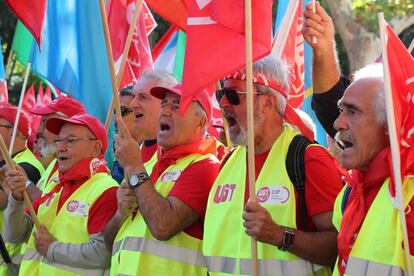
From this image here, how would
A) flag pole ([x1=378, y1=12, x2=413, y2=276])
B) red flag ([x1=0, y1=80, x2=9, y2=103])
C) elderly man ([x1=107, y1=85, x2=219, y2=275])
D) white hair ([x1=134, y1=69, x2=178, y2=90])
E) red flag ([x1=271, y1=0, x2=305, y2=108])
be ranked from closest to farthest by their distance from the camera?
flag pole ([x1=378, y1=12, x2=413, y2=276]) → elderly man ([x1=107, y1=85, x2=219, y2=275]) → white hair ([x1=134, y1=69, x2=178, y2=90]) → red flag ([x1=271, y1=0, x2=305, y2=108]) → red flag ([x1=0, y1=80, x2=9, y2=103])

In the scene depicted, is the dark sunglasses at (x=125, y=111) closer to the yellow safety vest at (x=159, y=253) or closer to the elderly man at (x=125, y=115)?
the elderly man at (x=125, y=115)

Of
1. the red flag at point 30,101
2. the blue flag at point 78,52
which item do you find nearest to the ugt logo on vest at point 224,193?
the blue flag at point 78,52

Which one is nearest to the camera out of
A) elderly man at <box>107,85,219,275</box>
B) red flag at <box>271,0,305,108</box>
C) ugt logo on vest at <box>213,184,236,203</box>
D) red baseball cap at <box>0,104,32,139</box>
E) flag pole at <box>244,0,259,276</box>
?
flag pole at <box>244,0,259,276</box>

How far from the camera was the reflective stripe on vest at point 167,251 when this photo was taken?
555 centimetres

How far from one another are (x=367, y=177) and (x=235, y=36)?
1.11 metres

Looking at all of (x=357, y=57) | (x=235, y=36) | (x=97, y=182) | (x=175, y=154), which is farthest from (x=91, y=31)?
(x=357, y=57)

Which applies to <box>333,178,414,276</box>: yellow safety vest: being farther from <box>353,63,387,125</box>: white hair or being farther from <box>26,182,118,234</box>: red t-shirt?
<box>26,182,118,234</box>: red t-shirt

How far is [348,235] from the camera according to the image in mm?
4398

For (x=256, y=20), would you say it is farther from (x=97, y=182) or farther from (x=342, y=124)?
(x=97, y=182)

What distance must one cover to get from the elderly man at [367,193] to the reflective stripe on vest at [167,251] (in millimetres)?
1170

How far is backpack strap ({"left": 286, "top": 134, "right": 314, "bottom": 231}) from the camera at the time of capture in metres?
4.88

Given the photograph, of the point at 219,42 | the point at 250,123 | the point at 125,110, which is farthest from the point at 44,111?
the point at 250,123

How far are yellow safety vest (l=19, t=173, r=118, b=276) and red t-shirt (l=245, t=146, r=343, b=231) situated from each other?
180 cm

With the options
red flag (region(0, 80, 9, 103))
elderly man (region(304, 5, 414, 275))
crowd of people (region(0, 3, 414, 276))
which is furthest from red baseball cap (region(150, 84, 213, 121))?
red flag (region(0, 80, 9, 103))
